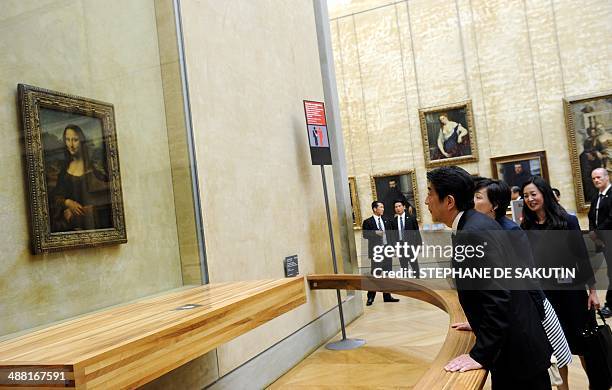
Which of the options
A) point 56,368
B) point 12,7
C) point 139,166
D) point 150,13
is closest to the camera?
point 56,368

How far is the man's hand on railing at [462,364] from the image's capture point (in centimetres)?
293

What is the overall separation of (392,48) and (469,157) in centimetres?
350

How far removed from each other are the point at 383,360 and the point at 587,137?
9.15 meters

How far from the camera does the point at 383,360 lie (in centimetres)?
579

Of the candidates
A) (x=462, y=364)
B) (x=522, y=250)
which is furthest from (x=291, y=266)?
(x=462, y=364)

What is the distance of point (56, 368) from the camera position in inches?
90.2

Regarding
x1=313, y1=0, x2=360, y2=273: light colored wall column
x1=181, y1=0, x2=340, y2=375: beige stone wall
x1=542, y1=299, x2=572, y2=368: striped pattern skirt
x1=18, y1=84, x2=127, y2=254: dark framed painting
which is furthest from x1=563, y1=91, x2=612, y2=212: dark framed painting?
x1=18, y1=84, x2=127, y2=254: dark framed painting

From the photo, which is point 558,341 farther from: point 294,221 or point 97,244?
point 294,221

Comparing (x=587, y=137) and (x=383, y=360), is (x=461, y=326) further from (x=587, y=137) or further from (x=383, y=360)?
(x=587, y=137)

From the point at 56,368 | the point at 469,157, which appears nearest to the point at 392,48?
the point at 469,157

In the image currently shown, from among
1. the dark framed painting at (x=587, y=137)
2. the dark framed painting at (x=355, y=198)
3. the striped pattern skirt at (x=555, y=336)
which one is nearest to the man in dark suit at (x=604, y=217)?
the striped pattern skirt at (x=555, y=336)

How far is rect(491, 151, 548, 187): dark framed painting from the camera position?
12.8 metres

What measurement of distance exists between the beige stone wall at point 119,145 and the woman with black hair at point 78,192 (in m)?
0.20

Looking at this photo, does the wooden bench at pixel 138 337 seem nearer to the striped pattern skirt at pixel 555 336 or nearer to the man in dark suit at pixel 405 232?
the striped pattern skirt at pixel 555 336
